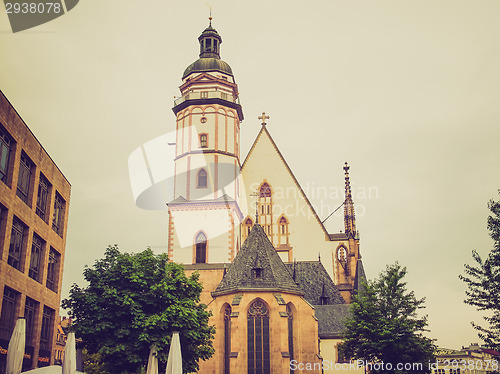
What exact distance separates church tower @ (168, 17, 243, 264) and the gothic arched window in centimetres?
236

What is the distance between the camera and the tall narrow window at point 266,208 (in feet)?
184

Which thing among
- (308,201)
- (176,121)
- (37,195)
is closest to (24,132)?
(37,195)

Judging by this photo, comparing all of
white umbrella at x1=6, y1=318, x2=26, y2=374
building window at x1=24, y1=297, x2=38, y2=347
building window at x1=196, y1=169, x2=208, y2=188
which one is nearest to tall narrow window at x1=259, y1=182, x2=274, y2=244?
building window at x1=196, y1=169, x2=208, y2=188

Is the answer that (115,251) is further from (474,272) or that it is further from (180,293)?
(474,272)

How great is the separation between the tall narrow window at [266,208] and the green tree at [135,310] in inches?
860

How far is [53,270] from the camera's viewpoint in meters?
36.0

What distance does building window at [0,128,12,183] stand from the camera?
26.3 metres

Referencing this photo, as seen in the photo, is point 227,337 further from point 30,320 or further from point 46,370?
point 46,370

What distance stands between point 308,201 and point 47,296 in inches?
1140

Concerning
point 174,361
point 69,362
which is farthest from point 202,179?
point 69,362

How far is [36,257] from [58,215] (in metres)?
5.24

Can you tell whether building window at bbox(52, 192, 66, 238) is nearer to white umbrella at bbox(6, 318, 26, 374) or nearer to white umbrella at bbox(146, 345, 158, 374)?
white umbrella at bbox(146, 345, 158, 374)

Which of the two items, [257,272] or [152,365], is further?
[257,272]

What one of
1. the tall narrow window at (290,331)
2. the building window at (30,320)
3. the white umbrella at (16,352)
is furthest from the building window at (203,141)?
the white umbrella at (16,352)
